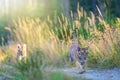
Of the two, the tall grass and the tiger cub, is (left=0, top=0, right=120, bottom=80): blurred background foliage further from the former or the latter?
the tiger cub

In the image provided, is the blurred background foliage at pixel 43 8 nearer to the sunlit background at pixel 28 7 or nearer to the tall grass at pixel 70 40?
the sunlit background at pixel 28 7

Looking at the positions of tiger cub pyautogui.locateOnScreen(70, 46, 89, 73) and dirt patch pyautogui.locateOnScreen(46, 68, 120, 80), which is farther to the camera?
tiger cub pyautogui.locateOnScreen(70, 46, 89, 73)

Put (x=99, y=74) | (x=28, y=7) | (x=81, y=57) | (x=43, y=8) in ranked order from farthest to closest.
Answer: (x=43, y=8), (x=28, y=7), (x=81, y=57), (x=99, y=74)

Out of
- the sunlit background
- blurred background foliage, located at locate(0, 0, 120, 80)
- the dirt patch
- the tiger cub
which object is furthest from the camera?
the sunlit background

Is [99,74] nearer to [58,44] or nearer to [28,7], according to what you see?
[58,44]

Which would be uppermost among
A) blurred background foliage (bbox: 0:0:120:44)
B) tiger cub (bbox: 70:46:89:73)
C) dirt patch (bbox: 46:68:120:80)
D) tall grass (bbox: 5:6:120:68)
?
blurred background foliage (bbox: 0:0:120:44)

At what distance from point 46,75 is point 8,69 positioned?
1.76 metres

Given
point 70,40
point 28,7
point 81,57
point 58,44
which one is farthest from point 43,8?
point 81,57

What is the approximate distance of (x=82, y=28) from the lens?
1394 cm

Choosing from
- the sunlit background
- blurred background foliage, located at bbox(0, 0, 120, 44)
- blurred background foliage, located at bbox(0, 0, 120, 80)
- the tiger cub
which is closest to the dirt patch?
the tiger cub

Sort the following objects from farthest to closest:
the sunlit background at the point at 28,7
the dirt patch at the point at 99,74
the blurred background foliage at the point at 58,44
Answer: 1. the sunlit background at the point at 28,7
2. the blurred background foliage at the point at 58,44
3. the dirt patch at the point at 99,74

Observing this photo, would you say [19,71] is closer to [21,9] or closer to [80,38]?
[80,38]

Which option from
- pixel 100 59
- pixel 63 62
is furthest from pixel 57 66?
pixel 100 59

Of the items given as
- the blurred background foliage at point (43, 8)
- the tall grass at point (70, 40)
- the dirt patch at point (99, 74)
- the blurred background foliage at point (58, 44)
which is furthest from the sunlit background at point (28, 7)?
the dirt patch at point (99, 74)
